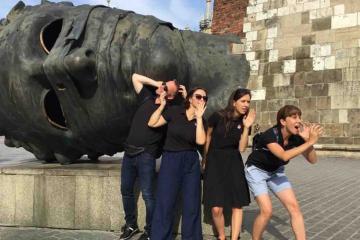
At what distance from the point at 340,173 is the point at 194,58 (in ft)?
21.4

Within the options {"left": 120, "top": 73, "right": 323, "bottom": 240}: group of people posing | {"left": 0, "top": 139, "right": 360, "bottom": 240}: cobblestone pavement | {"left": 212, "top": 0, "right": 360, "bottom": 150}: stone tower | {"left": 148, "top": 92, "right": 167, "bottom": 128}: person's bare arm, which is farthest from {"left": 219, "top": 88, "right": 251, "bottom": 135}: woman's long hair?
{"left": 212, "top": 0, "right": 360, "bottom": 150}: stone tower

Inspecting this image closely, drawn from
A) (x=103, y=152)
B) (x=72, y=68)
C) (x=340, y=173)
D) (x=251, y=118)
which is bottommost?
(x=340, y=173)

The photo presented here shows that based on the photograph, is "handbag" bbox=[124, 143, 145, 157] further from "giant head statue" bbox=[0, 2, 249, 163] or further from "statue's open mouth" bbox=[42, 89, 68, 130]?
"statue's open mouth" bbox=[42, 89, 68, 130]

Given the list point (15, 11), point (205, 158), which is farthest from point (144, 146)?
point (15, 11)

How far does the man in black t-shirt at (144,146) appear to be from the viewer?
12.7ft

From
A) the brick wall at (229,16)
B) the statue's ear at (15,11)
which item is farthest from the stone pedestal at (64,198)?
the brick wall at (229,16)

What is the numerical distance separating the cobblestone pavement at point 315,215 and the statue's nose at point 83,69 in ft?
4.60

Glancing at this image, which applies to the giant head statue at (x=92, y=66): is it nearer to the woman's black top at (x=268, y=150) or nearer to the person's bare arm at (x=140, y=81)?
the person's bare arm at (x=140, y=81)

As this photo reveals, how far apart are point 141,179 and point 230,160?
0.77 metres

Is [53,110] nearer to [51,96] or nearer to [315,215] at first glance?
[51,96]

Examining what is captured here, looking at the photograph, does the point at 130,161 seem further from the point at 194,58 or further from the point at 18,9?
the point at 18,9

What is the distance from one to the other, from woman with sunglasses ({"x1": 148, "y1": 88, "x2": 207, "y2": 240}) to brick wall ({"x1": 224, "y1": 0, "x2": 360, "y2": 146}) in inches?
369

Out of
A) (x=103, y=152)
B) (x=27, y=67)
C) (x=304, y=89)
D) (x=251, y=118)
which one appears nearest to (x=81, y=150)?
(x=103, y=152)

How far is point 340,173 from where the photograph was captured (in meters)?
9.87
